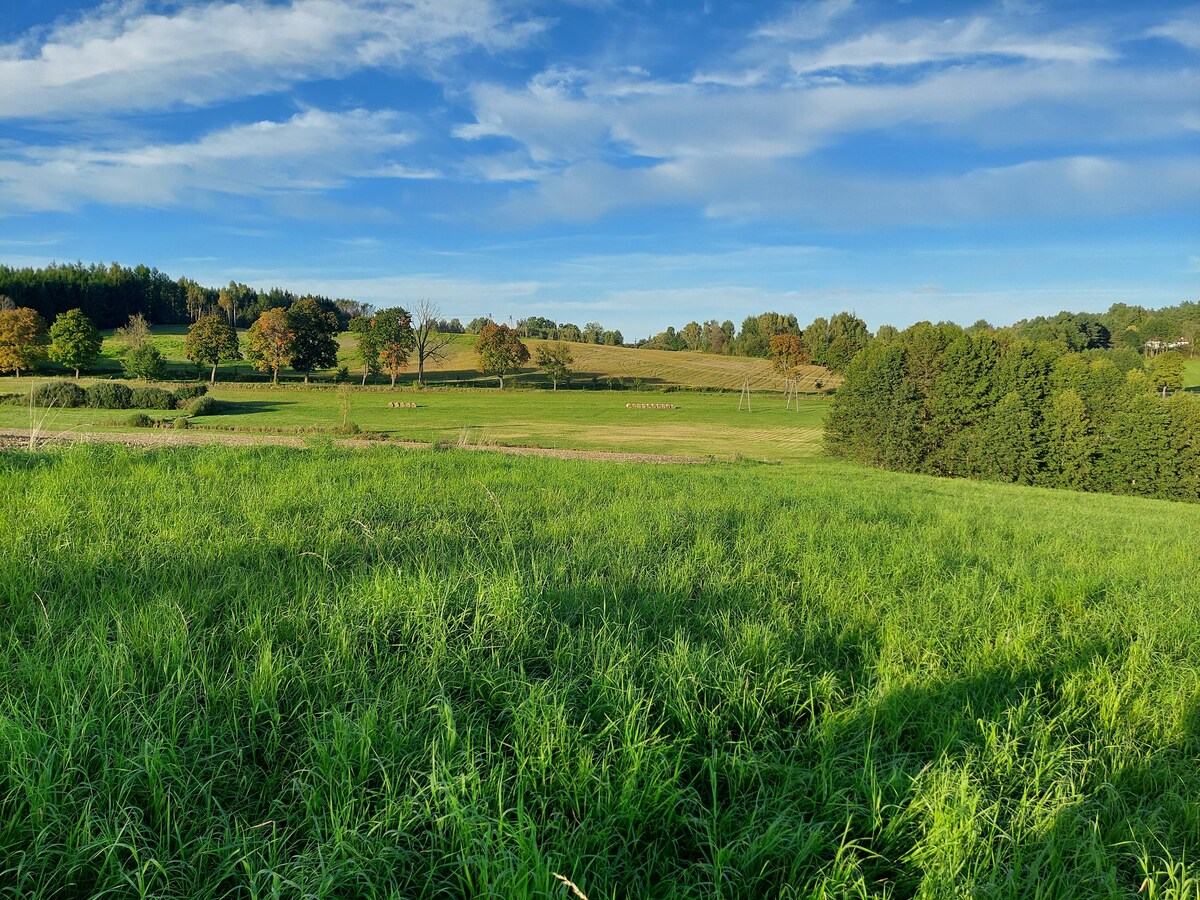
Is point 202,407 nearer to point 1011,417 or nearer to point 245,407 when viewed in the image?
point 245,407

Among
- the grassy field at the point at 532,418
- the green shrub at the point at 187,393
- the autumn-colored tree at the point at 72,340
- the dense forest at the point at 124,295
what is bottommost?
the grassy field at the point at 532,418

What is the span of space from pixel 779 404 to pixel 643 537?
72.1 meters

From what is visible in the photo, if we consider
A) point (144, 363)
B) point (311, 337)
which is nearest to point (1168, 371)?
point (311, 337)

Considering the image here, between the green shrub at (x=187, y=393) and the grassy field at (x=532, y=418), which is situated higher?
the green shrub at (x=187, y=393)

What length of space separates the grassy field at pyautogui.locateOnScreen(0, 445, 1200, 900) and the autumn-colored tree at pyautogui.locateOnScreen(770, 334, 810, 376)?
7778 centimetres

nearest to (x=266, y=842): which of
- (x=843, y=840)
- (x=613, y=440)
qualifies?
(x=843, y=840)

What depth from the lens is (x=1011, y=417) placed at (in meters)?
36.9

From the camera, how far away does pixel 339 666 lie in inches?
115

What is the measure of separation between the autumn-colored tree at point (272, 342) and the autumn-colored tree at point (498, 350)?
73.9ft

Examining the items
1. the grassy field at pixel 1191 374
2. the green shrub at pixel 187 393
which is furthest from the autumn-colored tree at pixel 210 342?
the grassy field at pixel 1191 374

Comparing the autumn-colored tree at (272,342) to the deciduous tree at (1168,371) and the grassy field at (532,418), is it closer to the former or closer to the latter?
the grassy field at (532,418)

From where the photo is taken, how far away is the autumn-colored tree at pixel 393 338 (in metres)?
77.2

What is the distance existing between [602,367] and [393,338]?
31.5 m

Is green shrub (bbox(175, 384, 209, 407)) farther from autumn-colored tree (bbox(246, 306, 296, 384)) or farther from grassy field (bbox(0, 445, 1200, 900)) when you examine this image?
Answer: grassy field (bbox(0, 445, 1200, 900))
